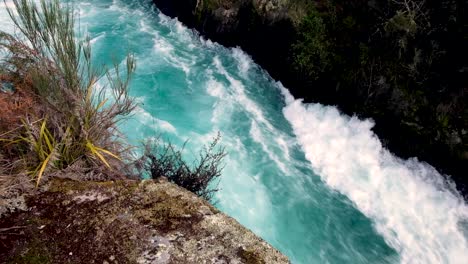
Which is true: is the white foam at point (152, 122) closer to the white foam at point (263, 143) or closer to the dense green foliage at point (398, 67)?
the white foam at point (263, 143)

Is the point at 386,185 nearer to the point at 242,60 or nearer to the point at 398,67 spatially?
the point at 398,67

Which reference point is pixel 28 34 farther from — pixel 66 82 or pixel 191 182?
pixel 191 182

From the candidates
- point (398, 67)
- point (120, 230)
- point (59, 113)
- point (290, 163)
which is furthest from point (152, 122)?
point (120, 230)

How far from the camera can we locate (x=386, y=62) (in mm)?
9266

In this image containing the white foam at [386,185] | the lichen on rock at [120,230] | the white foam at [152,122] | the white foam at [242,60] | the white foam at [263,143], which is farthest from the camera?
the white foam at [242,60]

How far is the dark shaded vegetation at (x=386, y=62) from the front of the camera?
332 inches

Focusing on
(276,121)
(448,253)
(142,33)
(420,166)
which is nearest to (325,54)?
(276,121)

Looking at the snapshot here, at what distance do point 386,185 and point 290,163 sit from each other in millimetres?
2148

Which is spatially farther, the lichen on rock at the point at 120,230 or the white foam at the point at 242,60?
the white foam at the point at 242,60

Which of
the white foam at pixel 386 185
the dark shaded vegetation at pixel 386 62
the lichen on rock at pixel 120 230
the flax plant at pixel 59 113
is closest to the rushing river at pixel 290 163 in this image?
the white foam at pixel 386 185

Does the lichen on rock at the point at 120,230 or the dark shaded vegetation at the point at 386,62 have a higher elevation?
the dark shaded vegetation at the point at 386,62

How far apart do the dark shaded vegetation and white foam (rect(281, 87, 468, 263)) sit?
0.31 metres

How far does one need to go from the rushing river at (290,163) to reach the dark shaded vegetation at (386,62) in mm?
425

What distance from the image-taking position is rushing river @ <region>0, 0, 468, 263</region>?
7543mm
